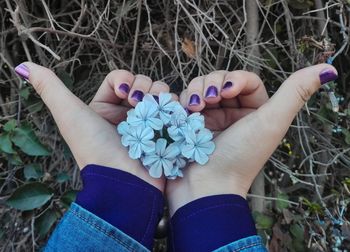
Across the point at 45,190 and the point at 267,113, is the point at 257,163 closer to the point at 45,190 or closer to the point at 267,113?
the point at 267,113

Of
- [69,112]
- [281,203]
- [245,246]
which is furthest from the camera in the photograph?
[281,203]

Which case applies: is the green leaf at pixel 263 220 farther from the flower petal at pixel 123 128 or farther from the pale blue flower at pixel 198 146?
the flower petal at pixel 123 128

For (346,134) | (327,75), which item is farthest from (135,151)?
(346,134)

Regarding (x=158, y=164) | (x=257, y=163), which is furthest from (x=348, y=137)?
(x=158, y=164)

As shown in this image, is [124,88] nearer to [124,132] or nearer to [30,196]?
[124,132]

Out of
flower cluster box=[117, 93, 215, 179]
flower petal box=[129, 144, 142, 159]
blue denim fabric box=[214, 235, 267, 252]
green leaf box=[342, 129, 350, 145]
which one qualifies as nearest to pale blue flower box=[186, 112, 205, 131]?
flower cluster box=[117, 93, 215, 179]

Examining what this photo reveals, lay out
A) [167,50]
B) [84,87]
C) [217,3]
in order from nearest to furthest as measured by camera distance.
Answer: [217,3] → [167,50] → [84,87]
